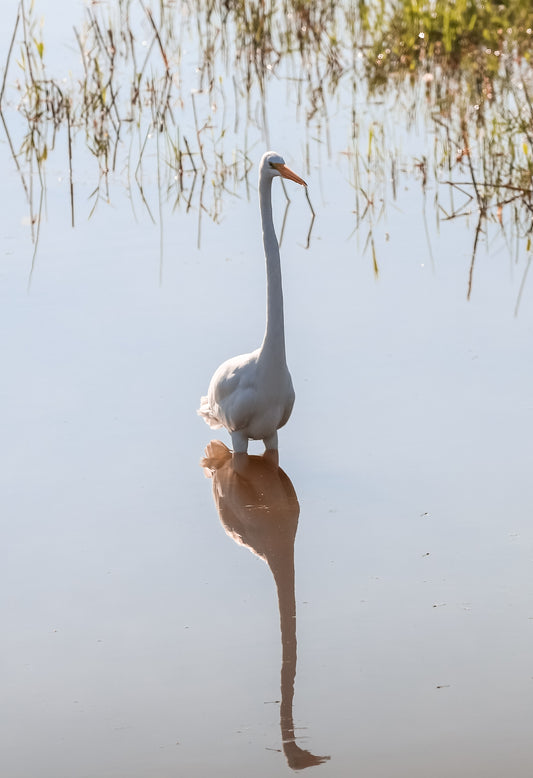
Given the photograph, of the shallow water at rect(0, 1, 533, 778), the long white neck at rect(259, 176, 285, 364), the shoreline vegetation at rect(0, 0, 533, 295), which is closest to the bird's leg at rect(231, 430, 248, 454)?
the shallow water at rect(0, 1, 533, 778)

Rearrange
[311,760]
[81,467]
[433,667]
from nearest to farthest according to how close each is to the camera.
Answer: [311,760] → [433,667] → [81,467]

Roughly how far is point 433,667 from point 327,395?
2.13 meters

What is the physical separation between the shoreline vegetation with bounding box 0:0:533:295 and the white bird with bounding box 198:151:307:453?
2.17 m

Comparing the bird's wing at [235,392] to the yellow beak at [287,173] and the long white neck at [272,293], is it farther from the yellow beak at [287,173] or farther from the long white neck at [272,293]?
the yellow beak at [287,173]

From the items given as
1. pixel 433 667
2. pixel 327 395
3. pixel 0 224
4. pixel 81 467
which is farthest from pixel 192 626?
pixel 0 224

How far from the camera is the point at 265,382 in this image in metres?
5.12

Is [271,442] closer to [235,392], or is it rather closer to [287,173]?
[235,392]

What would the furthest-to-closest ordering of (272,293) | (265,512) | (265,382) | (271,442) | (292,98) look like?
(292,98)
(271,442)
(272,293)
(265,382)
(265,512)

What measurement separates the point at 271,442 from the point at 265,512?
49cm

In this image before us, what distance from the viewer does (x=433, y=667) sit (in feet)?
12.0

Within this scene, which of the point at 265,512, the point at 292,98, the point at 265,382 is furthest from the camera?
the point at 292,98

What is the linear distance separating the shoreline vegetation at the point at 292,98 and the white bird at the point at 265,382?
2.17 meters

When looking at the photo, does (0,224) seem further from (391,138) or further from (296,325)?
(391,138)

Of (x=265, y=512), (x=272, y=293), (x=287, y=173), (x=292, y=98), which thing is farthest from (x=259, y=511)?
(x=292, y=98)
